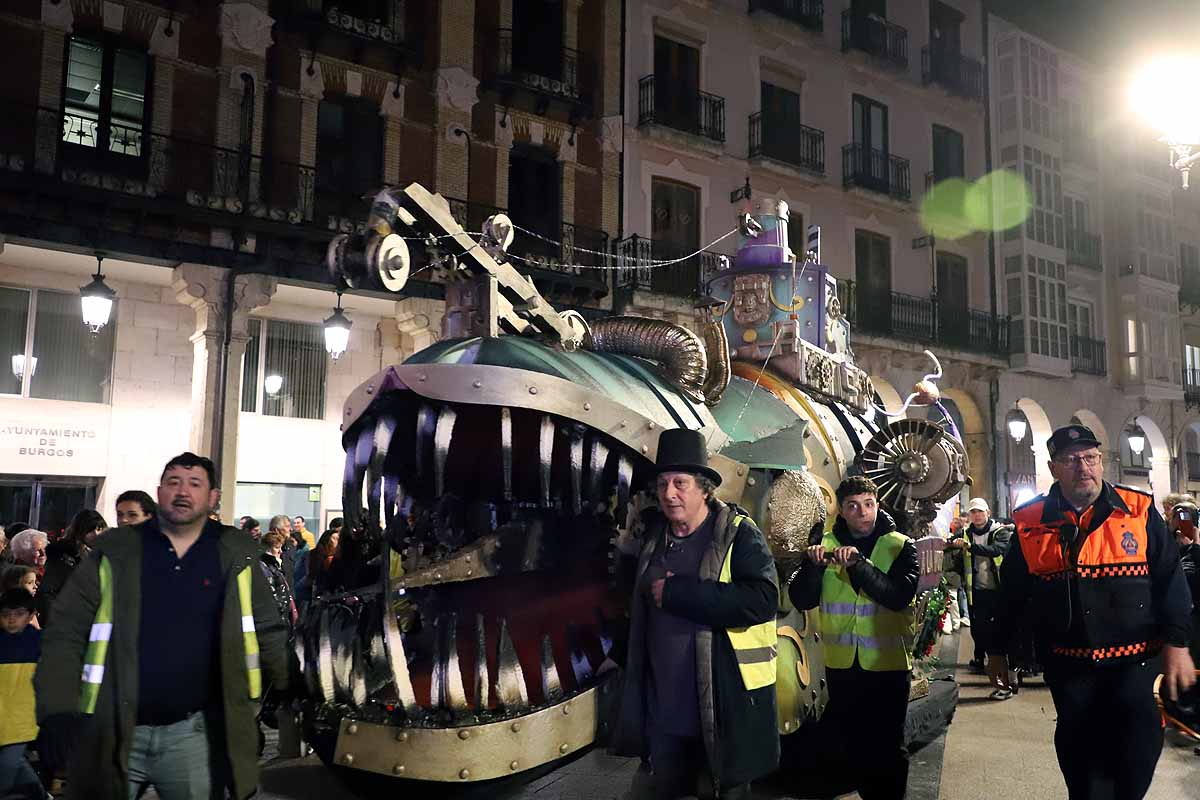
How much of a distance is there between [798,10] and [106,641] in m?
19.5

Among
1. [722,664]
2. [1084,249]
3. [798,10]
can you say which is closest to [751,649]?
[722,664]

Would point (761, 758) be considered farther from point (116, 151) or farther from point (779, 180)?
point (779, 180)

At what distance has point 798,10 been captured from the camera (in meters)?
19.4

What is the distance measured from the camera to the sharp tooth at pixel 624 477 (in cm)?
351

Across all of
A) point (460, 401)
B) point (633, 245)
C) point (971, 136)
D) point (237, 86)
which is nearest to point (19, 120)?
point (237, 86)

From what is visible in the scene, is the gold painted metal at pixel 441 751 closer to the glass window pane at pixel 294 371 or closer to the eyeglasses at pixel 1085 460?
the eyeglasses at pixel 1085 460

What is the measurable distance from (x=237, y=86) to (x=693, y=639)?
12351mm

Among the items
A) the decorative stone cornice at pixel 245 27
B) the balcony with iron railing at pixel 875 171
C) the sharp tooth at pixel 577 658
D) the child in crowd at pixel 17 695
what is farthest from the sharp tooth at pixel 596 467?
the balcony with iron railing at pixel 875 171

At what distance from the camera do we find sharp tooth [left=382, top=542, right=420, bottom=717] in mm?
3154

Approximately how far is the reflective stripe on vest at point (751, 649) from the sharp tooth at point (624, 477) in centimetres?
48

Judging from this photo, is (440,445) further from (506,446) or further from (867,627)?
(867,627)

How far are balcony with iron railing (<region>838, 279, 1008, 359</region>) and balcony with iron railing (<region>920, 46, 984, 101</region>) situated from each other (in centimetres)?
526

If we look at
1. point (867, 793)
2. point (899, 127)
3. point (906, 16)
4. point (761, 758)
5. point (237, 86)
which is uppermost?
point (906, 16)

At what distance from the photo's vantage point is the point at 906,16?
21781 millimetres
